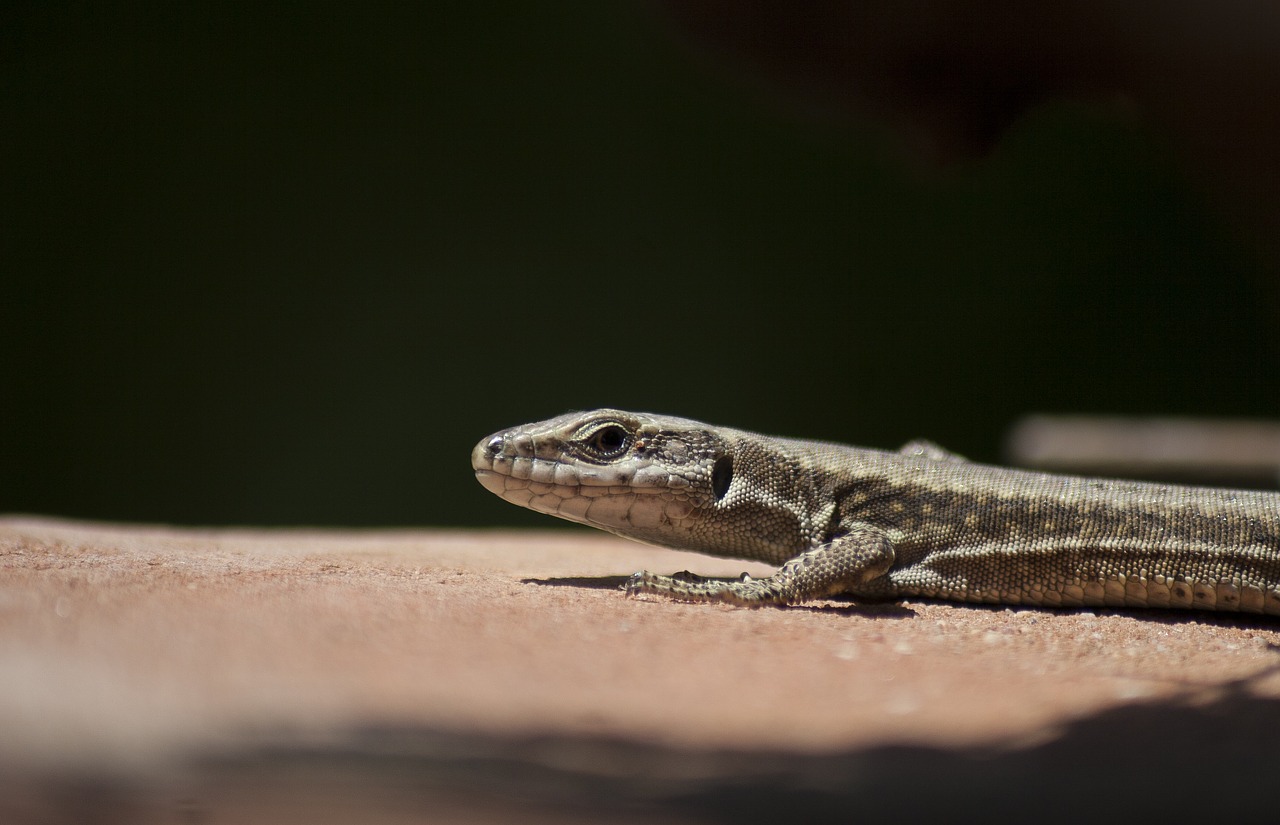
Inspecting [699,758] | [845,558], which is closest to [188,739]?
[699,758]

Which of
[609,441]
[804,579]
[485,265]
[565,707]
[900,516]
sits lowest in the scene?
[565,707]

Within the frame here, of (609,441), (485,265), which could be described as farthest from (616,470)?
(485,265)

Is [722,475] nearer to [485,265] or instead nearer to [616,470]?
[616,470]

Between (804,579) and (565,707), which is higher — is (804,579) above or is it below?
above

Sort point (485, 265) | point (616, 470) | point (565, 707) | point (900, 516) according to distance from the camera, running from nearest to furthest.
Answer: point (565, 707) < point (616, 470) < point (900, 516) < point (485, 265)

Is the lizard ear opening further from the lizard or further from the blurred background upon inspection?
the blurred background

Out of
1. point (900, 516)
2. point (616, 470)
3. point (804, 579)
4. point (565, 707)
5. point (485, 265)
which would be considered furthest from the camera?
point (485, 265)

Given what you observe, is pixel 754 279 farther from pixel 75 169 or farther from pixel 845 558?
pixel 845 558
